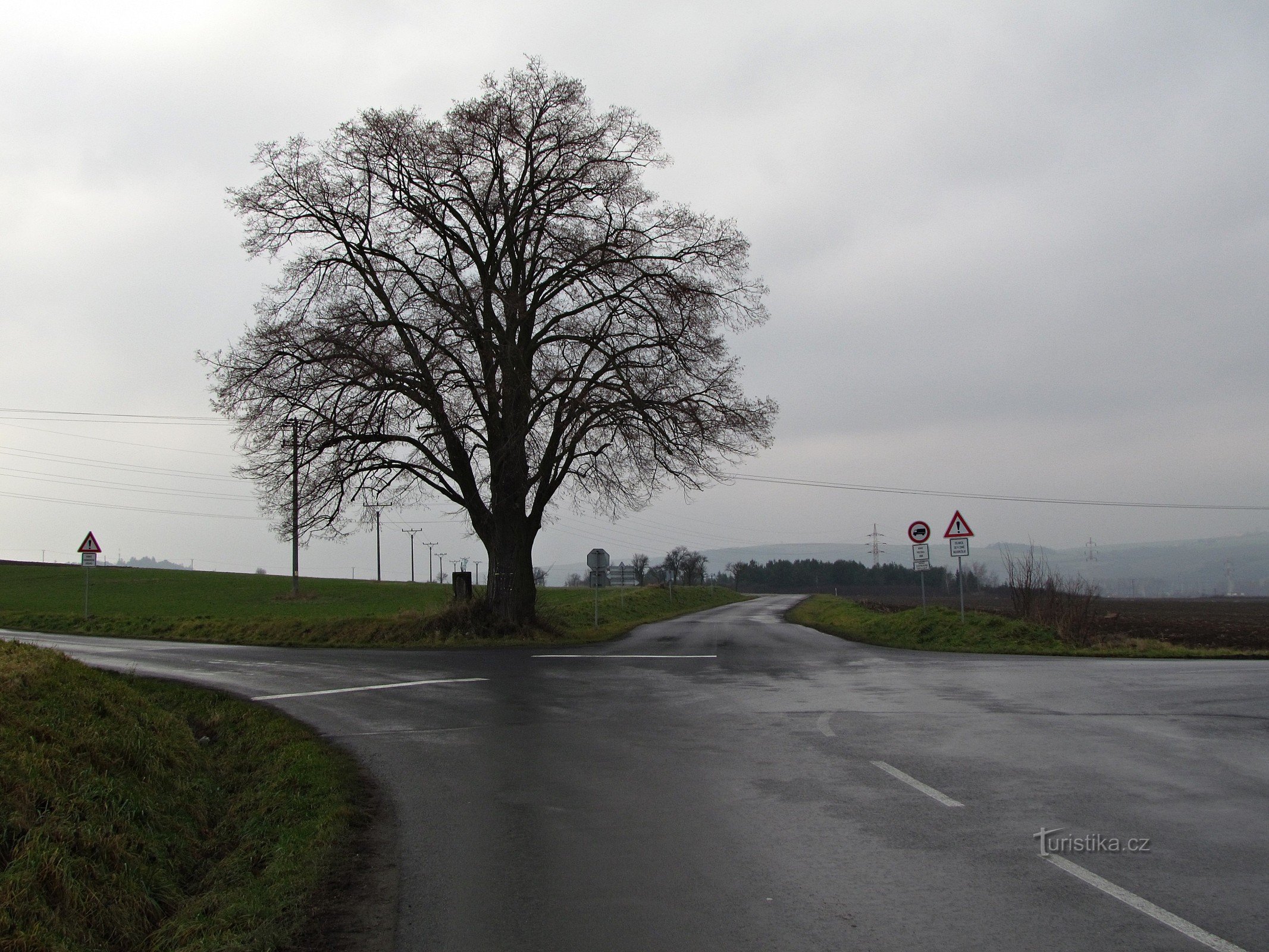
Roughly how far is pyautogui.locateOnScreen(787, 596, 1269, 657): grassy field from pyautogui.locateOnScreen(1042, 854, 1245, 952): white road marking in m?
16.5

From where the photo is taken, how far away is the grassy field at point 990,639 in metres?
21.0

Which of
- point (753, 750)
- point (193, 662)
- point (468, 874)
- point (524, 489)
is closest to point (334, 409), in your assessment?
point (524, 489)

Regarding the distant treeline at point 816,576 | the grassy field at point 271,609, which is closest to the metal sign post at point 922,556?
the grassy field at point 271,609

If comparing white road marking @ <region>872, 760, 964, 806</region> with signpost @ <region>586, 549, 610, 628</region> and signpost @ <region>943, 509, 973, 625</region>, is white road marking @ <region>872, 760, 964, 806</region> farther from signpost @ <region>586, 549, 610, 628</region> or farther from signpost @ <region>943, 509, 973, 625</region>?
signpost @ <region>586, 549, 610, 628</region>

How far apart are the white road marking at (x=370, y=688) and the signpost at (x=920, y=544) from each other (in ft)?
53.7

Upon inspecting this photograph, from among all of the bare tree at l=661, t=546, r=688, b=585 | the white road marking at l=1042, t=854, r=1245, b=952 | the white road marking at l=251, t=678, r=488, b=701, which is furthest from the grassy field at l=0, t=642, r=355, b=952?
the bare tree at l=661, t=546, r=688, b=585

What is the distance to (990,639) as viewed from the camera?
949 inches

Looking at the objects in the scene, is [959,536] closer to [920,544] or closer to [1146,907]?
[920,544]

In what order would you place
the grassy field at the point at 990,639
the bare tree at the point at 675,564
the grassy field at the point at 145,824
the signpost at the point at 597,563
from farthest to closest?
the bare tree at the point at 675,564 → the signpost at the point at 597,563 → the grassy field at the point at 990,639 → the grassy field at the point at 145,824

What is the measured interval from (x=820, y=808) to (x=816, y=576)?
159m

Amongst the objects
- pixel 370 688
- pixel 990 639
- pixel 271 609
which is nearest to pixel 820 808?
pixel 370 688

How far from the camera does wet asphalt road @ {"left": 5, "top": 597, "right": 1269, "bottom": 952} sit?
4738 mm

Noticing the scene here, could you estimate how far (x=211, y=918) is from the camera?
510 centimetres

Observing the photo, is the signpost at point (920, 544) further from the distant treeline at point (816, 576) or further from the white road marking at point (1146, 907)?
the distant treeline at point (816, 576)
